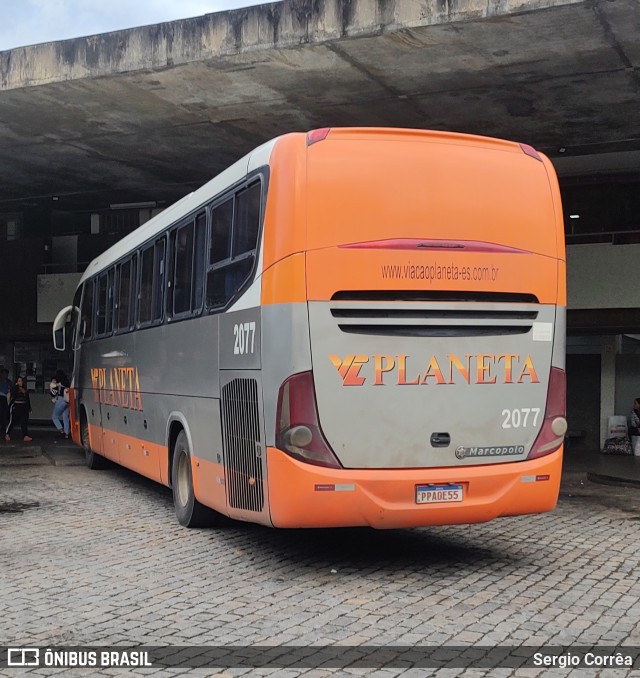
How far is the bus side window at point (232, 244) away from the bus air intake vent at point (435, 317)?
1098 millimetres

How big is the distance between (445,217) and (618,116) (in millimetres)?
10383

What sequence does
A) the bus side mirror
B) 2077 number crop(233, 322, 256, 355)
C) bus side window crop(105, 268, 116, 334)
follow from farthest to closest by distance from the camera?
the bus side mirror
bus side window crop(105, 268, 116, 334)
2077 number crop(233, 322, 256, 355)

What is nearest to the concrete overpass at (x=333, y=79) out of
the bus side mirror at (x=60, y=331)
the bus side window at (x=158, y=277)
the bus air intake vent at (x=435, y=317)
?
the bus side mirror at (x=60, y=331)

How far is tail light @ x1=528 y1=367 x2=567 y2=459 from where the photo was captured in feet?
27.3

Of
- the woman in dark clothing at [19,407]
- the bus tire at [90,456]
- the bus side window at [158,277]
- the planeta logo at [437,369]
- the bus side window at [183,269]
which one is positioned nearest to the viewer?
the planeta logo at [437,369]

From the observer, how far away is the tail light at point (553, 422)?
8.32 metres

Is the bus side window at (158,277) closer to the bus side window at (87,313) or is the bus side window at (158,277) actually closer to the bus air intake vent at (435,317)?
the bus air intake vent at (435,317)

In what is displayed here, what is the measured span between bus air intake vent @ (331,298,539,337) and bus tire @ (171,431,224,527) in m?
3.08

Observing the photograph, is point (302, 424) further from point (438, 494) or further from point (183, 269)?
point (183, 269)

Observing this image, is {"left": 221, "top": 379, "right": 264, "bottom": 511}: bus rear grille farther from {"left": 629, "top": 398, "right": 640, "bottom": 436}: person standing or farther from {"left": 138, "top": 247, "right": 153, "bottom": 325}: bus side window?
{"left": 629, "top": 398, "right": 640, "bottom": 436}: person standing

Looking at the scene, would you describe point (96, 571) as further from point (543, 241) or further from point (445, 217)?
point (543, 241)

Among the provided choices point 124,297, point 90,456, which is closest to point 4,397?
point 90,456

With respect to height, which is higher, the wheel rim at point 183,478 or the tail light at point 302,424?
the tail light at point 302,424

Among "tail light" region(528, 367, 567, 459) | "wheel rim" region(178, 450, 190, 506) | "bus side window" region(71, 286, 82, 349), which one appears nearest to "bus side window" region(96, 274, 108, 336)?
"bus side window" region(71, 286, 82, 349)
